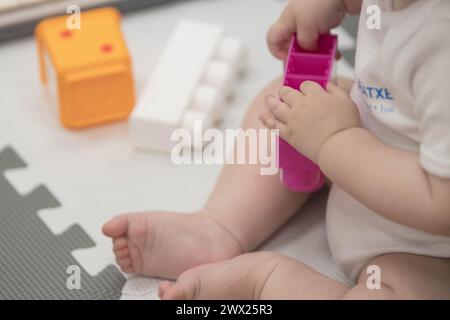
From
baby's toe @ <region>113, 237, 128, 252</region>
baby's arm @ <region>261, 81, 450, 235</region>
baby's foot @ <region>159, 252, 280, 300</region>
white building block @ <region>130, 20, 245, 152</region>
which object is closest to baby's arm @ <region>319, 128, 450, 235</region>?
baby's arm @ <region>261, 81, 450, 235</region>

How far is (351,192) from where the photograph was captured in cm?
78

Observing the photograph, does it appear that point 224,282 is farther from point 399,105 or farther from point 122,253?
point 399,105

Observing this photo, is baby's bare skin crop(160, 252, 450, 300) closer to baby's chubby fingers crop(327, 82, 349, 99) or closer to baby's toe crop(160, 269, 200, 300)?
baby's toe crop(160, 269, 200, 300)

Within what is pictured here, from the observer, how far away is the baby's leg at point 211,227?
89cm

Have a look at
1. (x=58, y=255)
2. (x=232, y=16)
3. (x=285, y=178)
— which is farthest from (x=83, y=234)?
(x=232, y=16)

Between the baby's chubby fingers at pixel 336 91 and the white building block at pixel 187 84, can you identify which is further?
the white building block at pixel 187 84

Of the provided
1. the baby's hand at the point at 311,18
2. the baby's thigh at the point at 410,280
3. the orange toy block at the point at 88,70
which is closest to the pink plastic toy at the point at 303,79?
the baby's hand at the point at 311,18

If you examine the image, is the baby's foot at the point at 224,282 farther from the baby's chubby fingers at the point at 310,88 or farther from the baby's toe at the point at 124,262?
the baby's chubby fingers at the point at 310,88

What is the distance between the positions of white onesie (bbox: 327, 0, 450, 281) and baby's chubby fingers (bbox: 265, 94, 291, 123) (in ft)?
0.24

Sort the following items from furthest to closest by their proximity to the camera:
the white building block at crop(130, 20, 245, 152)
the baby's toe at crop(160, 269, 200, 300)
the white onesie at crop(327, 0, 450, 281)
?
the white building block at crop(130, 20, 245, 152) → the baby's toe at crop(160, 269, 200, 300) → the white onesie at crop(327, 0, 450, 281)

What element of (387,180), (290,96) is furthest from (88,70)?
(387,180)

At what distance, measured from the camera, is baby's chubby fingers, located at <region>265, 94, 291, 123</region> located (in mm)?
811

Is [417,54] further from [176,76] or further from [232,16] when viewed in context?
[232,16]

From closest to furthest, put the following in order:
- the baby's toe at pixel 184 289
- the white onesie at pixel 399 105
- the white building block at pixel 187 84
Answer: the white onesie at pixel 399 105 < the baby's toe at pixel 184 289 < the white building block at pixel 187 84
